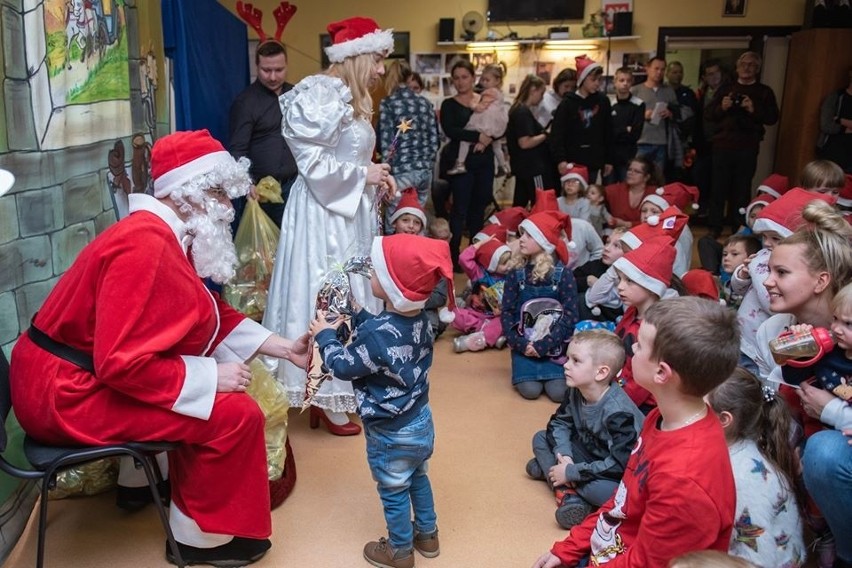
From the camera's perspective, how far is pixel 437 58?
8.93 m

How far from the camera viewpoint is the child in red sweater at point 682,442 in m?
1.61

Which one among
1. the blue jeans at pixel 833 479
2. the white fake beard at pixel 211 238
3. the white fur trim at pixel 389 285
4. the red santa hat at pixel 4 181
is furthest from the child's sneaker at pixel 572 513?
the red santa hat at pixel 4 181

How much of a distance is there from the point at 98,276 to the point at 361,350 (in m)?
0.75

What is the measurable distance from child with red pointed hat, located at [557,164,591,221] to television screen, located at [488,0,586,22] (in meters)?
3.59

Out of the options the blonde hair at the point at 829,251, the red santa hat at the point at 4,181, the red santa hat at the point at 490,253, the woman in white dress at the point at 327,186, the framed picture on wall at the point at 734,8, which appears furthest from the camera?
the framed picture on wall at the point at 734,8

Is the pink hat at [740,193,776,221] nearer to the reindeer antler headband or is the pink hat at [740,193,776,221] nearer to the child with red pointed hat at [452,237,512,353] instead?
the child with red pointed hat at [452,237,512,353]

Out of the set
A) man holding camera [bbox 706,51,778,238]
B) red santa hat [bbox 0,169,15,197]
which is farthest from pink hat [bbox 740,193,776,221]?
red santa hat [bbox 0,169,15,197]

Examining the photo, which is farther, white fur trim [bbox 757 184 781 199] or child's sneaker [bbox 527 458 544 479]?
white fur trim [bbox 757 184 781 199]

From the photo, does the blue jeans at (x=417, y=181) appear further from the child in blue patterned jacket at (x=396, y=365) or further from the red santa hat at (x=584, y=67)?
the child in blue patterned jacket at (x=396, y=365)

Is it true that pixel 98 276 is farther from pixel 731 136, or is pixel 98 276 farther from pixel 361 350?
pixel 731 136

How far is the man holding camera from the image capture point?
6.79 meters

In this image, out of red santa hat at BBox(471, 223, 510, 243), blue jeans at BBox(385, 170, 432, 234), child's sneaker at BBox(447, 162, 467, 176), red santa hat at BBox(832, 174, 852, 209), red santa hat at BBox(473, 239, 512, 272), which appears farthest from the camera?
child's sneaker at BBox(447, 162, 467, 176)

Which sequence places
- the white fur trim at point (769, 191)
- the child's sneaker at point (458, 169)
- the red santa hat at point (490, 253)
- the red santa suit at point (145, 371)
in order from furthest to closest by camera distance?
1. the child's sneaker at point (458, 169)
2. the white fur trim at point (769, 191)
3. the red santa hat at point (490, 253)
4. the red santa suit at point (145, 371)

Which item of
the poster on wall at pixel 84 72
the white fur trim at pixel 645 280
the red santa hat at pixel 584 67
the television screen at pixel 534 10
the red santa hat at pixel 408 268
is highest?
the television screen at pixel 534 10
